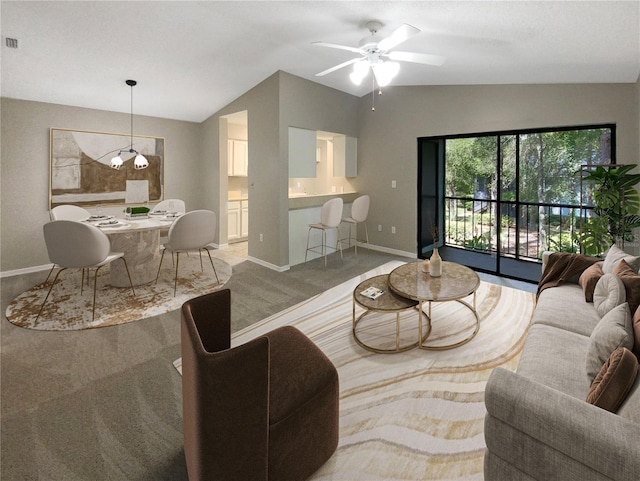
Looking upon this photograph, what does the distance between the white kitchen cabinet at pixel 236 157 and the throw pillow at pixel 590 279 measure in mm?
5608

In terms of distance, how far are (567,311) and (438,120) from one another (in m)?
3.61

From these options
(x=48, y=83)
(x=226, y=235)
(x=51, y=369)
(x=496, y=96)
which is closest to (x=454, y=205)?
(x=496, y=96)

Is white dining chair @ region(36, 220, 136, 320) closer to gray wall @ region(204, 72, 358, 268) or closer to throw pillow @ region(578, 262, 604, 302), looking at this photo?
gray wall @ region(204, 72, 358, 268)

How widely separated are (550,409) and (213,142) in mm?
6082

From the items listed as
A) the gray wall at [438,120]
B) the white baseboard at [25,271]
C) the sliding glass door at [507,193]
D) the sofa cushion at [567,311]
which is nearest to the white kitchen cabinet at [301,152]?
the gray wall at [438,120]

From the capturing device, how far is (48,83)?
4180 millimetres

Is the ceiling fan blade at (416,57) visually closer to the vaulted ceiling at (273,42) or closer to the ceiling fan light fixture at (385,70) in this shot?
the ceiling fan light fixture at (385,70)

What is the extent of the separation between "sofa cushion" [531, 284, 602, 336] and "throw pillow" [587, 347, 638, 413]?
0.87 m

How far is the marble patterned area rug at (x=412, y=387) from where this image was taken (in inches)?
64.4

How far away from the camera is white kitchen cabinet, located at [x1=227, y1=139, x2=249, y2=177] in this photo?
6.57 meters

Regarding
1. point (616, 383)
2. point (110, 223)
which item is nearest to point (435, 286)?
point (616, 383)

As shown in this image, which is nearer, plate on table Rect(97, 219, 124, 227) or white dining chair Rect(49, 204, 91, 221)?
plate on table Rect(97, 219, 124, 227)

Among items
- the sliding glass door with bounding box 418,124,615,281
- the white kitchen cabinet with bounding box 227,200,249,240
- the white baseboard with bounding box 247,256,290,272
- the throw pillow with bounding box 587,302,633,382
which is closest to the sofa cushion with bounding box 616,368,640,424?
the throw pillow with bounding box 587,302,633,382

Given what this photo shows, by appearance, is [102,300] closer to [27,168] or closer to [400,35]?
[27,168]
